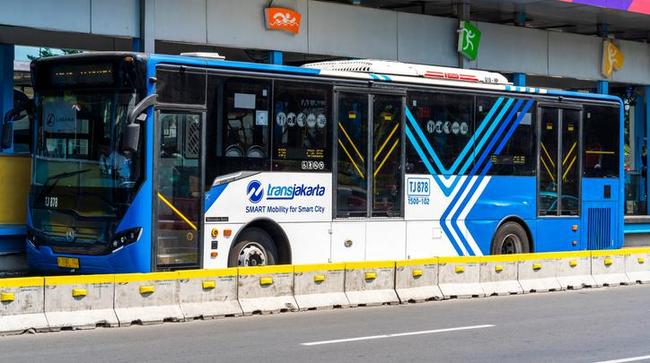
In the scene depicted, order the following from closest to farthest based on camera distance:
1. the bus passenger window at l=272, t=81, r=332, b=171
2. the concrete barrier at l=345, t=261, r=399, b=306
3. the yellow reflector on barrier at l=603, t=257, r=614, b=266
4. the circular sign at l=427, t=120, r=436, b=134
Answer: the concrete barrier at l=345, t=261, r=399, b=306
the bus passenger window at l=272, t=81, r=332, b=171
the circular sign at l=427, t=120, r=436, b=134
the yellow reflector on barrier at l=603, t=257, r=614, b=266

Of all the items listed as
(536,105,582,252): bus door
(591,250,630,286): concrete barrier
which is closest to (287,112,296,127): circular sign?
(536,105,582,252): bus door

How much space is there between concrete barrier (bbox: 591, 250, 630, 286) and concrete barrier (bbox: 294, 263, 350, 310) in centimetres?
577

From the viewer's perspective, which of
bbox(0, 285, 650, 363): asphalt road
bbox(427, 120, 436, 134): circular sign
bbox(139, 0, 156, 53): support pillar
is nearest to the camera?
bbox(0, 285, 650, 363): asphalt road

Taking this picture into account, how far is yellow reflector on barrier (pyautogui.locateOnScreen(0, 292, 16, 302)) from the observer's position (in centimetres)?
1140

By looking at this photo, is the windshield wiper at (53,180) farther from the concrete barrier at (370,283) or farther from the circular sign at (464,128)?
the circular sign at (464,128)

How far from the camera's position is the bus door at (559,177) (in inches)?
763

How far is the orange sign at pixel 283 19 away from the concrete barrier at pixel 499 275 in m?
7.66

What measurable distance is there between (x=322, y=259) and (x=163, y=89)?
12.2ft

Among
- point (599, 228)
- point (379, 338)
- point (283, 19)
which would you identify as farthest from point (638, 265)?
point (379, 338)

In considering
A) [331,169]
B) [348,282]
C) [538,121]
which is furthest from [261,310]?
[538,121]

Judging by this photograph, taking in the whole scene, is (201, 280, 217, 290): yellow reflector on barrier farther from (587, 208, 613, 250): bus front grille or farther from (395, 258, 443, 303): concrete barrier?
(587, 208, 613, 250): bus front grille

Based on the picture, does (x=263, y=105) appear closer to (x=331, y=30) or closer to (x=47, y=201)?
(x=47, y=201)

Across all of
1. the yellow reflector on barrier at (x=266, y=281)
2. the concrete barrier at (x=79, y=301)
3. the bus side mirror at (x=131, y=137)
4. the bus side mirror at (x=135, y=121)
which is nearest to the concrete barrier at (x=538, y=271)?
the yellow reflector on barrier at (x=266, y=281)

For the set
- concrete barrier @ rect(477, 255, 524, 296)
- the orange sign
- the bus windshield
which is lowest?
concrete barrier @ rect(477, 255, 524, 296)
